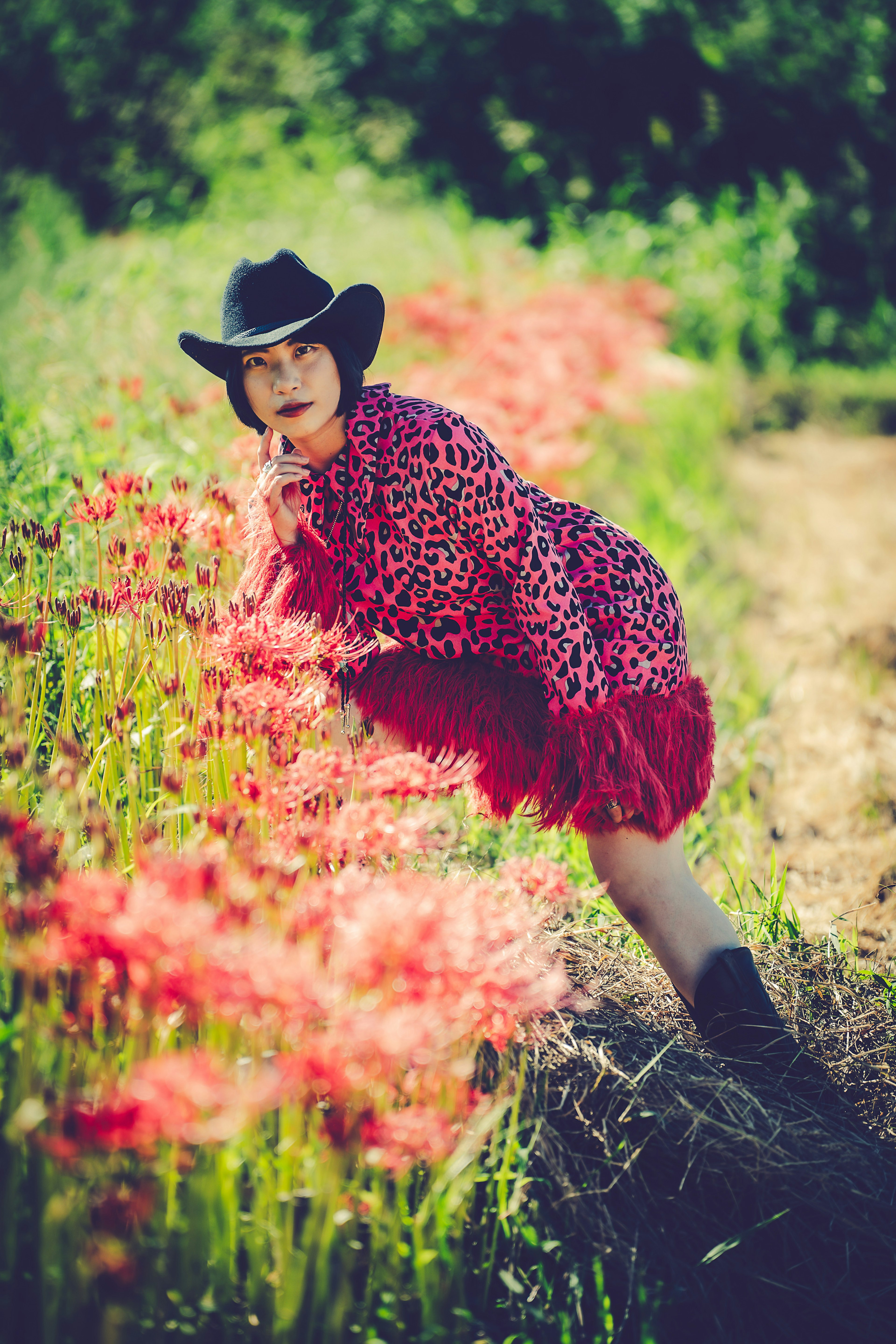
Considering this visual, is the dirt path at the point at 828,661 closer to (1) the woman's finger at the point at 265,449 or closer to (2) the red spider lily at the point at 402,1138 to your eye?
(2) the red spider lily at the point at 402,1138

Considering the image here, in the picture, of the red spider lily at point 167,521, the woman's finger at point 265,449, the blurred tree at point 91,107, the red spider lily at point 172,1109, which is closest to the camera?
the red spider lily at point 172,1109

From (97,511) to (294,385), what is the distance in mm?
451

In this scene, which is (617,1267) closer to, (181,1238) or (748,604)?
(181,1238)

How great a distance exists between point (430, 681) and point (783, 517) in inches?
154

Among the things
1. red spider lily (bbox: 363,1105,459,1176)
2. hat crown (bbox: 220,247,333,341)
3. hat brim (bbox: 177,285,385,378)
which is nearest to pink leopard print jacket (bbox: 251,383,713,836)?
hat brim (bbox: 177,285,385,378)

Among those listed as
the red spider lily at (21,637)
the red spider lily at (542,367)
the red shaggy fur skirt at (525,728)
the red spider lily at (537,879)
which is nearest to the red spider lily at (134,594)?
the red spider lily at (21,637)

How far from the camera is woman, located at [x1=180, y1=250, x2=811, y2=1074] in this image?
172cm

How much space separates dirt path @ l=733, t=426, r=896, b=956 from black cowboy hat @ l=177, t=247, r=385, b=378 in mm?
1756

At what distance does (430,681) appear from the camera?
1.90 m

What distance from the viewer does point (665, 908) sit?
1758mm

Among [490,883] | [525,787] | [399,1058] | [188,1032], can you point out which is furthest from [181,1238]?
[525,787]

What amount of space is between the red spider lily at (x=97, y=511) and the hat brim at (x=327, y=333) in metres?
0.37

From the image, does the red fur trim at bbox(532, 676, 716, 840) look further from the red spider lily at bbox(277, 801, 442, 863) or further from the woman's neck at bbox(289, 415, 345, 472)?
the woman's neck at bbox(289, 415, 345, 472)

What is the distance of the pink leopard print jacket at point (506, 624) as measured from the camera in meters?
1.72
